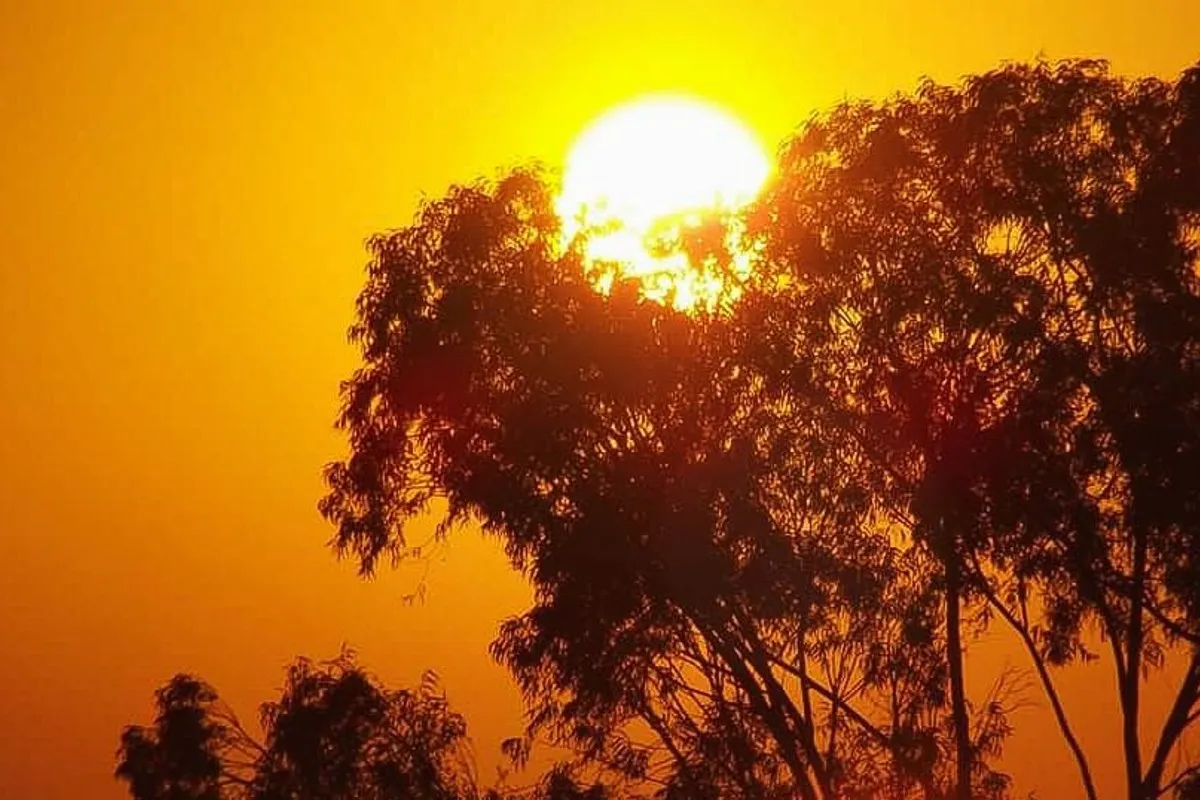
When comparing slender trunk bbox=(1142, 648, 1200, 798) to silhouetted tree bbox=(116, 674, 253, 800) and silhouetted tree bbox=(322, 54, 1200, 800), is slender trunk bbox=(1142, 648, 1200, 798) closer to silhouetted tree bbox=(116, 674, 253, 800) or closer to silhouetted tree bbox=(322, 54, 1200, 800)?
silhouetted tree bbox=(322, 54, 1200, 800)

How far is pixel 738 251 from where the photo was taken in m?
27.2

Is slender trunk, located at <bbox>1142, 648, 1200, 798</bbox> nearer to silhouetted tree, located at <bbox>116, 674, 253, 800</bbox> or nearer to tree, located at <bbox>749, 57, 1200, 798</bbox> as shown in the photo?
tree, located at <bbox>749, 57, 1200, 798</bbox>

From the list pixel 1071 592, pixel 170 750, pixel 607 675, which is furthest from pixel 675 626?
pixel 170 750

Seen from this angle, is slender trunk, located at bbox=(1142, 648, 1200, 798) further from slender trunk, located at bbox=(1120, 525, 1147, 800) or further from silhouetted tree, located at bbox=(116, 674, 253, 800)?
silhouetted tree, located at bbox=(116, 674, 253, 800)

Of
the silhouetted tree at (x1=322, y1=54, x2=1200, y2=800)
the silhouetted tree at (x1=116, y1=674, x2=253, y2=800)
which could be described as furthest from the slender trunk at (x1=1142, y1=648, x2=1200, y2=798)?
the silhouetted tree at (x1=116, y1=674, x2=253, y2=800)

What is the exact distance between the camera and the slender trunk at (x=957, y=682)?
2750 centimetres

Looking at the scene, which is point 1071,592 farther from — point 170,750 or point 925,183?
point 170,750

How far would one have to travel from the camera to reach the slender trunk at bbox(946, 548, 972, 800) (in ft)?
90.2

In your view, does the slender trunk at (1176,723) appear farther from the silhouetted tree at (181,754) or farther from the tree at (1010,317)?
the silhouetted tree at (181,754)

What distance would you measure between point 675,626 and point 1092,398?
6.84m

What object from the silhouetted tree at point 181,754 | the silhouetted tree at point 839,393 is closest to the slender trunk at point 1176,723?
the silhouetted tree at point 839,393

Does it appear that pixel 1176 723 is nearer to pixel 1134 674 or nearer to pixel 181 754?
pixel 1134 674

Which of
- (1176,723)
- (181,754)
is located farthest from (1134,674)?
(181,754)

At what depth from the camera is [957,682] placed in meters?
28.2
